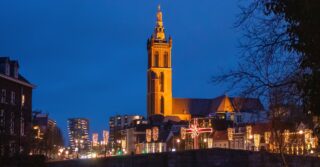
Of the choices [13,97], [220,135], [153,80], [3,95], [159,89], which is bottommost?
[220,135]

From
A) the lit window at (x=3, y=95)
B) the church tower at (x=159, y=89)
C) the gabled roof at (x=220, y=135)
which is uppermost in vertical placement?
the church tower at (x=159, y=89)

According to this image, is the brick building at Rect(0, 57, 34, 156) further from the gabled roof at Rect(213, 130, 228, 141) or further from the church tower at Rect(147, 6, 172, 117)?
the church tower at Rect(147, 6, 172, 117)

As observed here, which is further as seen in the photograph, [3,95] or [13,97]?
[13,97]

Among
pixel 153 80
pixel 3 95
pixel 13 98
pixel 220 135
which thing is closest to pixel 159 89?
pixel 153 80

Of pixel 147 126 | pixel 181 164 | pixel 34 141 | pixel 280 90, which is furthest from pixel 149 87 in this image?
pixel 280 90

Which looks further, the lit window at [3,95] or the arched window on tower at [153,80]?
the arched window on tower at [153,80]

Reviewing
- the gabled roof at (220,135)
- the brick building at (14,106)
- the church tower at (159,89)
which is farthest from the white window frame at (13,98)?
the church tower at (159,89)

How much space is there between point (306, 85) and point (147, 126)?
16423 cm

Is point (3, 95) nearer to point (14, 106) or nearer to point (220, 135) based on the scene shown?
point (14, 106)

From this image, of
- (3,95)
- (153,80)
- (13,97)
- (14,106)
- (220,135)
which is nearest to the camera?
(3,95)

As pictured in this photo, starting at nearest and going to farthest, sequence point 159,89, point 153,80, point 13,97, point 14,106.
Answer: point 14,106 → point 13,97 → point 159,89 → point 153,80

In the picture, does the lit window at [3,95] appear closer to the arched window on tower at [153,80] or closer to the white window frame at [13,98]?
the white window frame at [13,98]

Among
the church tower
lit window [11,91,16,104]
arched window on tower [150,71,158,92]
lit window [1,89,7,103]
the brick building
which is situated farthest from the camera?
arched window on tower [150,71,158,92]

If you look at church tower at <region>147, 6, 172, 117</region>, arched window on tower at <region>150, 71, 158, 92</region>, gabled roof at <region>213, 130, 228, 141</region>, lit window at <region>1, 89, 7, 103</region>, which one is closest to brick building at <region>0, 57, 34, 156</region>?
lit window at <region>1, 89, 7, 103</region>
